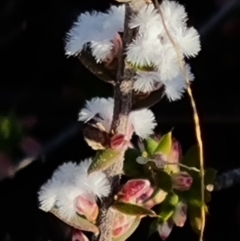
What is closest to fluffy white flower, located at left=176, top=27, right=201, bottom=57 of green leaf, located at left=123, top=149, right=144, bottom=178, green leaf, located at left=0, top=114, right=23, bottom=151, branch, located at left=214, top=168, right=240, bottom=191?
green leaf, located at left=123, top=149, right=144, bottom=178

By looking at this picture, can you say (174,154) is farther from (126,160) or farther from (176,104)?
(176,104)

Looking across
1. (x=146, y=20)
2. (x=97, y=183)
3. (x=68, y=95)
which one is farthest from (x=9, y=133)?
(x=146, y=20)

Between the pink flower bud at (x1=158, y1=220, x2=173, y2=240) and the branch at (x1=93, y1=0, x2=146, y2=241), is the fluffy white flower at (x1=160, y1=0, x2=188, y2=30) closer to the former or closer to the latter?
the branch at (x1=93, y1=0, x2=146, y2=241)

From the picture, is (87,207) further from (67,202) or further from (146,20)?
(146,20)

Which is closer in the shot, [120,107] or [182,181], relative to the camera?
[120,107]

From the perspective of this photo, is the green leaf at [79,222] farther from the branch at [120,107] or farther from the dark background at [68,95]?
the dark background at [68,95]

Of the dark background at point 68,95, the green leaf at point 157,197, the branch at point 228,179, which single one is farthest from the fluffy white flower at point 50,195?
the dark background at point 68,95
